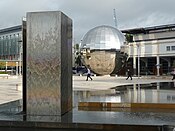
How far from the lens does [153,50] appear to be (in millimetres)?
58062

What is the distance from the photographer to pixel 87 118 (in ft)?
17.3

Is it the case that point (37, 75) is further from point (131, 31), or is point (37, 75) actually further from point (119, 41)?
point (131, 31)

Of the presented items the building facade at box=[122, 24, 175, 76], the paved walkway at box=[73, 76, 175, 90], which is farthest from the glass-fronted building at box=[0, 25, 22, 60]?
the paved walkway at box=[73, 76, 175, 90]

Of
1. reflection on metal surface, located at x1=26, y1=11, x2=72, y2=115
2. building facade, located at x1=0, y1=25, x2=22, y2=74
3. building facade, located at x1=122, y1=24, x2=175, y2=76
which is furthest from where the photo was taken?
building facade, located at x1=0, y1=25, x2=22, y2=74

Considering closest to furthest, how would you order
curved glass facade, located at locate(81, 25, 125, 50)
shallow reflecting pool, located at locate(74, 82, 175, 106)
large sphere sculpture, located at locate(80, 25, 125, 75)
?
shallow reflecting pool, located at locate(74, 82, 175, 106) < large sphere sculpture, located at locate(80, 25, 125, 75) < curved glass facade, located at locate(81, 25, 125, 50)

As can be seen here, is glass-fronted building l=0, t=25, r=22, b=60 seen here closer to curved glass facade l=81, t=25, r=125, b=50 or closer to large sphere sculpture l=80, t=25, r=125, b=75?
curved glass facade l=81, t=25, r=125, b=50

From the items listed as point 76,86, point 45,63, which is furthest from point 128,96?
point 76,86

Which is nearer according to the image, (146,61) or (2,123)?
(2,123)

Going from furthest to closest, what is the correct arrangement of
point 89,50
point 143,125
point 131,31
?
point 131,31 → point 89,50 → point 143,125

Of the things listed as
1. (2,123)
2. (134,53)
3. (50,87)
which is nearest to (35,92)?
(50,87)

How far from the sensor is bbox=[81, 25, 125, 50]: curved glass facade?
3309 cm

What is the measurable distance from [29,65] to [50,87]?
584mm

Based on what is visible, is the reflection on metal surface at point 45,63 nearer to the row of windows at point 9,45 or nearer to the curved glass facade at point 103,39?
the curved glass facade at point 103,39

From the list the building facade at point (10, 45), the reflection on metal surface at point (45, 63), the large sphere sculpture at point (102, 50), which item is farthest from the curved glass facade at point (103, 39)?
the building facade at point (10, 45)
